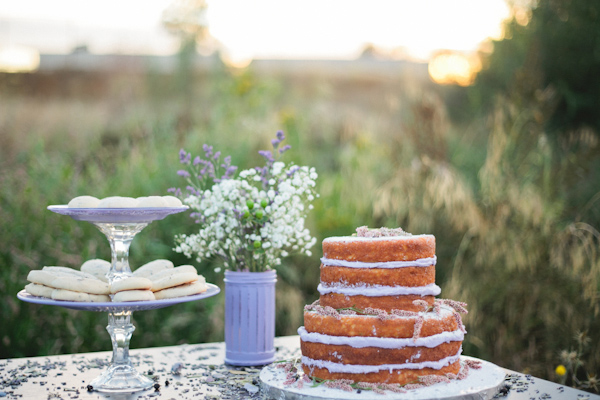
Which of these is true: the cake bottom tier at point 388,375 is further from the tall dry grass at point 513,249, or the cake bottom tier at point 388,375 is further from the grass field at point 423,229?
the tall dry grass at point 513,249

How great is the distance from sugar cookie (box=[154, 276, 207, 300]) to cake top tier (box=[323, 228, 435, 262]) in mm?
553

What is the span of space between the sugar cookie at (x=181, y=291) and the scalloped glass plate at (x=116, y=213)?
0.28 meters

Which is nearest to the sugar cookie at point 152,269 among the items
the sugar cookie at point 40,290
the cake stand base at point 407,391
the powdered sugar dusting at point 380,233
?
the sugar cookie at point 40,290

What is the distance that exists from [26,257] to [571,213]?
12.7 ft

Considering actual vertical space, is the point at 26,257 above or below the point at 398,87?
below

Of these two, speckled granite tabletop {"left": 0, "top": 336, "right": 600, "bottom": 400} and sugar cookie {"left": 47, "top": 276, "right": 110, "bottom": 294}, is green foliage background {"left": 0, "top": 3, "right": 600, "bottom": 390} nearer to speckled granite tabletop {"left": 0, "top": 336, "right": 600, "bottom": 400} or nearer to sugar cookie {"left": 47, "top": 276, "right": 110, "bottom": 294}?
speckled granite tabletop {"left": 0, "top": 336, "right": 600, "bottom": 400}

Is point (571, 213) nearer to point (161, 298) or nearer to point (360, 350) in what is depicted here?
point (360, 350)

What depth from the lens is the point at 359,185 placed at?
5383mm

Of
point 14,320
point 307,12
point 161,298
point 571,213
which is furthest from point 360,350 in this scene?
point 307,12

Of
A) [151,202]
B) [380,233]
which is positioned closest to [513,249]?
[380,233]

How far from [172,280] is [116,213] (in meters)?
0.34

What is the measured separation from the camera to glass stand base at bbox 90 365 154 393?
2.63m

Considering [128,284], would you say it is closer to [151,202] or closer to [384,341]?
[151,202]

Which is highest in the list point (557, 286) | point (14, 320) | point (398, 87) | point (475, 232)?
point (398, 87)
